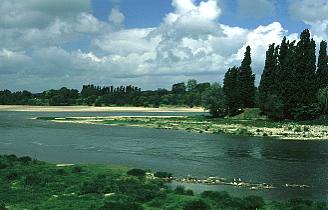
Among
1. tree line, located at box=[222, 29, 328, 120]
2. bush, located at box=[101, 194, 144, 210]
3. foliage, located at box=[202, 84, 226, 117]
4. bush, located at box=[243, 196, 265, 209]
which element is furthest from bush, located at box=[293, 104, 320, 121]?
bush, located at box=[101, 194, 144, 210]

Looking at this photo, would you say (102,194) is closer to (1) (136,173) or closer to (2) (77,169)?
(1) (136,173)

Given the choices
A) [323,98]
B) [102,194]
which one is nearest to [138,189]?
[102,194]

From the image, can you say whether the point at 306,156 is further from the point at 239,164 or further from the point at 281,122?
the point at 281,122

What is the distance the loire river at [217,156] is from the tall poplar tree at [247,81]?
146 feet

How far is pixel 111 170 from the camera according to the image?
Answer: 114 feet

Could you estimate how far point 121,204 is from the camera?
21.9m

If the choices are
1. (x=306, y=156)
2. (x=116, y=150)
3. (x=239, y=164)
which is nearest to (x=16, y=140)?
(x=116, y=150)

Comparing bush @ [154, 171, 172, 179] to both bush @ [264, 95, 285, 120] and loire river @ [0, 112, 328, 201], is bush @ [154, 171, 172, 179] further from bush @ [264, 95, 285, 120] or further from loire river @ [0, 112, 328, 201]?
bush @ [264, 95, 285, 120]

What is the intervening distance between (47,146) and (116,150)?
9.68 meters

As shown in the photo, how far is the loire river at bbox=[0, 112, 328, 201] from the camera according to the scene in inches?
1291

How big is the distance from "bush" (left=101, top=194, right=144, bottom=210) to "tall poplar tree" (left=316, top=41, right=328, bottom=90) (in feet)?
261

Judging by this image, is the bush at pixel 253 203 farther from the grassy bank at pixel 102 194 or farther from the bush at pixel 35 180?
the bush at pixel 35 180

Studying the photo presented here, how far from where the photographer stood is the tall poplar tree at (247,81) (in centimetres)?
11069

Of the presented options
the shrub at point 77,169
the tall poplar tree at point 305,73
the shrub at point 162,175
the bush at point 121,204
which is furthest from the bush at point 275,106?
the bush at point 121,204
